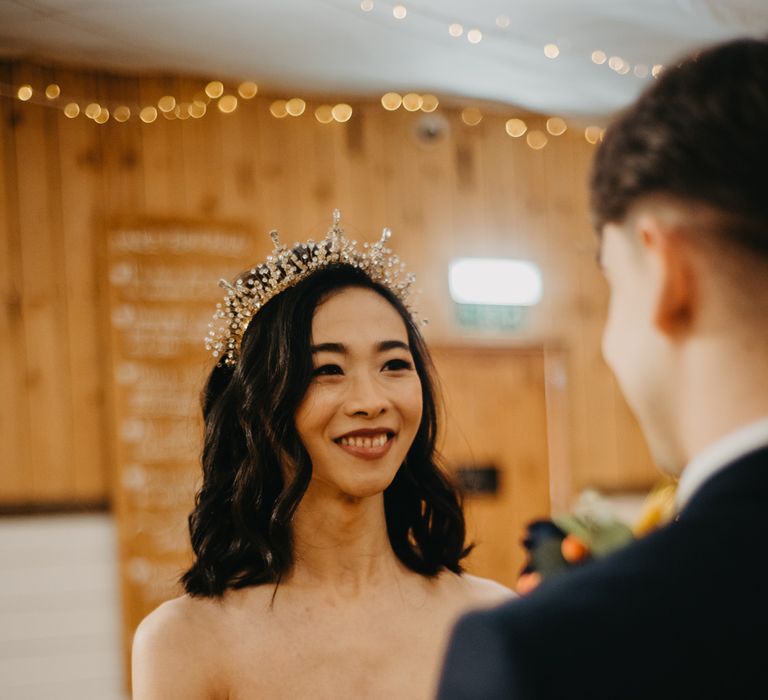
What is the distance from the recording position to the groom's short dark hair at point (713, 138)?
749 mm

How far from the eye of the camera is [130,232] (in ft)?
15.5

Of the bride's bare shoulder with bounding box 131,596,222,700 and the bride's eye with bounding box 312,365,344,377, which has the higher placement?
the bride's eye with bounding box 312,365,344,377

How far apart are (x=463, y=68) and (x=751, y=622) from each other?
15.4 feet

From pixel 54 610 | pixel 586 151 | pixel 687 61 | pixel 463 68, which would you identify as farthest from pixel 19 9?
pixel 687 61

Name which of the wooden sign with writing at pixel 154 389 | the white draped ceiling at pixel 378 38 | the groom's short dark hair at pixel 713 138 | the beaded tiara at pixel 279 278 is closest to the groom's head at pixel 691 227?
the groom's short dark hair at pixel 713 138

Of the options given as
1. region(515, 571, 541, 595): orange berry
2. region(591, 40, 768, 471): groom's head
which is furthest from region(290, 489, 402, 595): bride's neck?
region(591, 40, 768, 471): groom's head

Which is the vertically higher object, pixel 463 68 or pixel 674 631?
pixel 463 68

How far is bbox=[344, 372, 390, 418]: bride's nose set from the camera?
6.11 ft

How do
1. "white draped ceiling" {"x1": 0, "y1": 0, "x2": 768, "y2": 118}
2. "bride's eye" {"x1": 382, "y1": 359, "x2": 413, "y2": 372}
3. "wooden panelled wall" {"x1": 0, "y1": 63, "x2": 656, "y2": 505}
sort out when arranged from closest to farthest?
"bride's eye" {"x1": 382, "y1": 359, "x2": 413, "y2": 372}, "white draped ceiling" {"x1": 0, "y1": 0, "x2": 768, "y2": 118}, "wooden panelled wall" {"x1": 0, "y1": 63, "x2": 656, "y2": 505}

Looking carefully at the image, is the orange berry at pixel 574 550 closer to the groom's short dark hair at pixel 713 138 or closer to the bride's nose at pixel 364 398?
the bride's nose at pixel 364 398

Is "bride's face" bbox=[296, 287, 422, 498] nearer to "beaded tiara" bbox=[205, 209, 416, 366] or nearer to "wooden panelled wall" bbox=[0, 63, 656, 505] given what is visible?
"beaded tiara" bbox=[205, 209, 416, 366]

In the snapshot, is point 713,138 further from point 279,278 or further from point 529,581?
point 529,581

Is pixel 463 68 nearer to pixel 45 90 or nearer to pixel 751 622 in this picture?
pixel 45 90

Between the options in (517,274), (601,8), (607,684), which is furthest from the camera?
A: (517,274)
